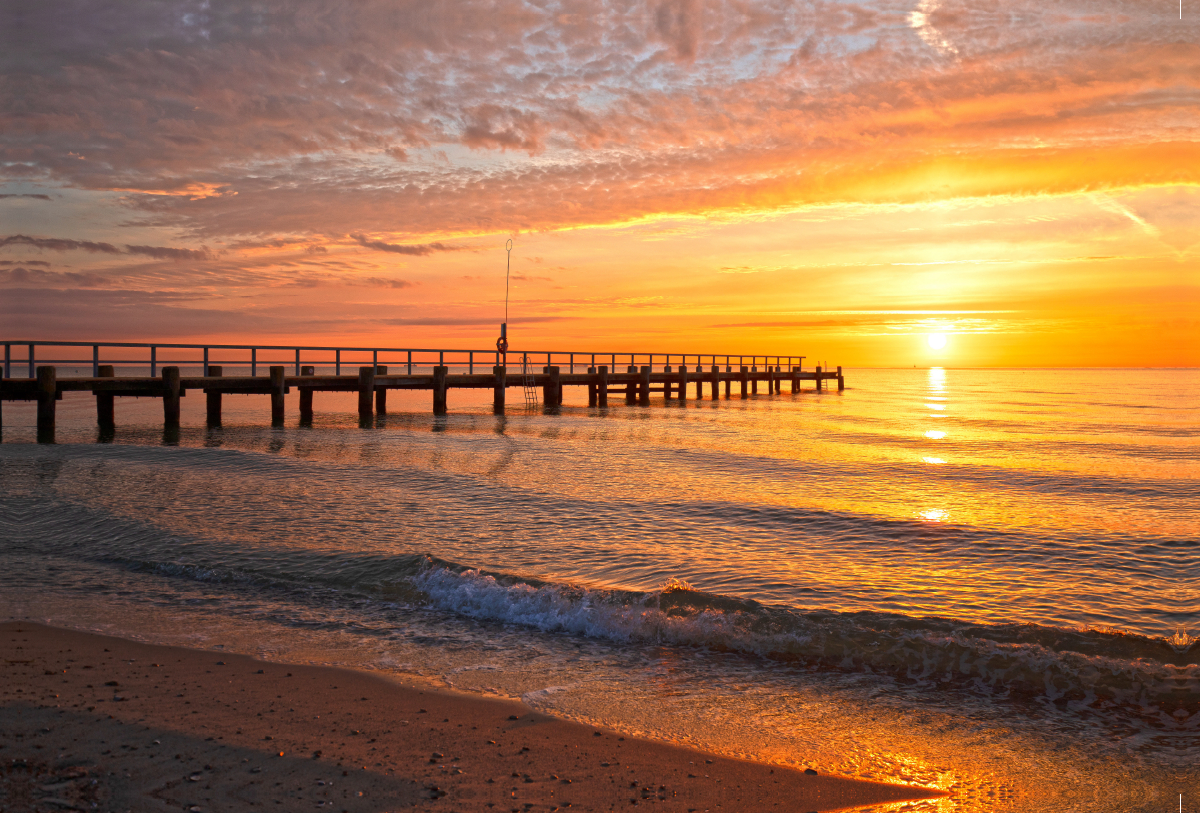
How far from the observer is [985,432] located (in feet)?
94.9

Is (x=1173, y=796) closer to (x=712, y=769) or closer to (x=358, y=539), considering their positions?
(x=712, y=769)

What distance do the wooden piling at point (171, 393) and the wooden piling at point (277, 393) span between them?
10.3 ft

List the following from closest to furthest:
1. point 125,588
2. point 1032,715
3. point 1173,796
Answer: point 1173,796, point 1032,715, point 125,588

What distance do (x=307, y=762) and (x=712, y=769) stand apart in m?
2.11

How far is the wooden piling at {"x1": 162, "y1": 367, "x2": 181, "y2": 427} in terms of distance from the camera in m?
23.0

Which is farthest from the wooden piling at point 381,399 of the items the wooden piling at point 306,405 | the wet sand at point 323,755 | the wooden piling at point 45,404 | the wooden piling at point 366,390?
the wet sand at point 323,755

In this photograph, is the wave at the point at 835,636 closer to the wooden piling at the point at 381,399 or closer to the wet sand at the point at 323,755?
the wet sand at the point at 323,755

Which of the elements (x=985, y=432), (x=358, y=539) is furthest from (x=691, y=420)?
(x=358, y=539)

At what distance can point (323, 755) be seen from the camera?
151 inches

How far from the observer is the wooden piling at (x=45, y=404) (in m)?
19.7

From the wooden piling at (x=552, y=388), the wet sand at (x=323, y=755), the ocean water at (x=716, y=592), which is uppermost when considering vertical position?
the wooden piling at (x=552, y=388)

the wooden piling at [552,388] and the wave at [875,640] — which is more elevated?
the wooden piling at [552,388]

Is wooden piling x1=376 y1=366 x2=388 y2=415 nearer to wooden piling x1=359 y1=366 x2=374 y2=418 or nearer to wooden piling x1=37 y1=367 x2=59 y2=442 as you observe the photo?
wooden piling x1=359 y1=366 x2=374 y2=418

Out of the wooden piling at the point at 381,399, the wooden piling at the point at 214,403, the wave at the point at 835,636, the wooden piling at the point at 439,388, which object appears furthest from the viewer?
the wooden piling at the point at 381,399
